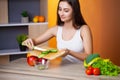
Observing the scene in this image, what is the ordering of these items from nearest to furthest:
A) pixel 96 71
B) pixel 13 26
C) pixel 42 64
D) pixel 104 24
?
1. pixel 96 71
2. pixel 42 64
3. pixel 13 26
4. pixel 104 24

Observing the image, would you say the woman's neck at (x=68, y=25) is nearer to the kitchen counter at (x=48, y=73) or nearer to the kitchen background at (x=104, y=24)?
the kitchen counter at (x=48, y=73)

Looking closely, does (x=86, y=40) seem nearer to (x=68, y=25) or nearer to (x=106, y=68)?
(x=68, y=25)

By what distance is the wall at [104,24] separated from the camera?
4016mm

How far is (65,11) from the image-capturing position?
2.16 m

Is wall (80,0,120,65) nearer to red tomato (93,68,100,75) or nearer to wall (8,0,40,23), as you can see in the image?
wall (8,0,40,23)

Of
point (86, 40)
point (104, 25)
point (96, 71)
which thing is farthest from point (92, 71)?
point (104, 25)

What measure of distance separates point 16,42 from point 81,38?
6.40 feet

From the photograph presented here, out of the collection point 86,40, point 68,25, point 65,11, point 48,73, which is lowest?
point 48,73

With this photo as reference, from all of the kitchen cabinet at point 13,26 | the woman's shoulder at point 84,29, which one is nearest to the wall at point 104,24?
the kitchen cabinet at point 13,26

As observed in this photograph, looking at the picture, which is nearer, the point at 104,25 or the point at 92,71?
the point at 92,71

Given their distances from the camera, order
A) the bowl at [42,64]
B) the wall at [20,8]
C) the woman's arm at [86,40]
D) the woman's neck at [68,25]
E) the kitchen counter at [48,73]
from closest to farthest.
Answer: the kitchen counter at [48,73] → the bowl at [42,64] → the woman's arm at [86,40] → the woman's neck at [68,25] → the wall at [20,8]

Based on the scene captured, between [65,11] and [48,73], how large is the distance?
0.74 meters

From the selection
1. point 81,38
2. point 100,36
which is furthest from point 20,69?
point 100,36

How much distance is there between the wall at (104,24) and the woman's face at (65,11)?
5.96 ft
